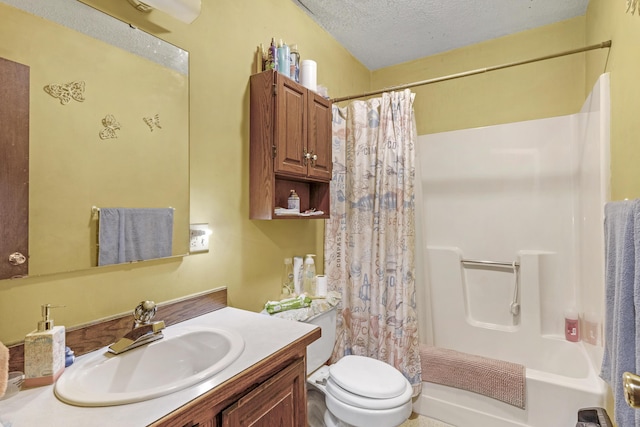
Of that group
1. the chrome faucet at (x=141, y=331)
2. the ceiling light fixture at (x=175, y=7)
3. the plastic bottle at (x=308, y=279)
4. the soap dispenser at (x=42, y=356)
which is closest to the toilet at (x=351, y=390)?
the plastic bottle at (x=308, y=279)

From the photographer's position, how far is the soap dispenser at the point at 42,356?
0.77 metres

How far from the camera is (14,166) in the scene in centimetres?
87

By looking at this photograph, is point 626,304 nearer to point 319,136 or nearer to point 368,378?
point 368,378

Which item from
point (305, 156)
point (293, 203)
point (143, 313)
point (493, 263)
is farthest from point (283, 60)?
point (493, 263)

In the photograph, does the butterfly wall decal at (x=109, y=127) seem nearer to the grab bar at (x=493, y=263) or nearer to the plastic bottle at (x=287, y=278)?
the plastic bottle at (x=287, y=278)

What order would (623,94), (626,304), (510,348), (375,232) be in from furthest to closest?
(510,348) → (375,232) → (623,94) → (626,304)

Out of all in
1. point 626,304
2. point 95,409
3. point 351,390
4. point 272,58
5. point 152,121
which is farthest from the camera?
point 272,58

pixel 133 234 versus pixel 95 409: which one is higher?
pixel 133 234

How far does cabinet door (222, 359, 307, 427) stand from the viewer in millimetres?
844

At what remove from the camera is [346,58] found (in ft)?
8.32

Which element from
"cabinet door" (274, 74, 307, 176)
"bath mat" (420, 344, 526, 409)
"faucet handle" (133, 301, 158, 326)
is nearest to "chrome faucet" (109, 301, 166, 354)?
"faucet handle" (133, 301, 158, 326)

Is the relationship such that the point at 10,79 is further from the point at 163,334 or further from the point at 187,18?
the point at 163,334

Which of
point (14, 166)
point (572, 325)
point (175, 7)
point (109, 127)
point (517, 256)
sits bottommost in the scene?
point (572, 325)

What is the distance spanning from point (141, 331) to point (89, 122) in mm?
715
